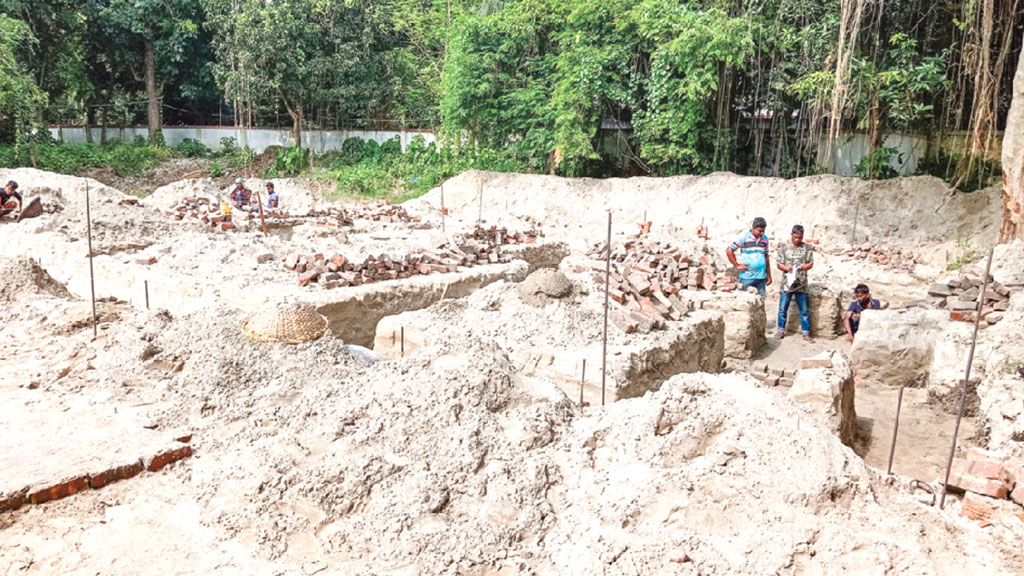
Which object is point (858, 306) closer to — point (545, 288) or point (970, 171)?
point (545, 288)

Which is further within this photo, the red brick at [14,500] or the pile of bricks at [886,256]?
the pile of bricks at [886,256]

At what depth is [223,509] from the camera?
2.91 meters

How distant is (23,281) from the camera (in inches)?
256

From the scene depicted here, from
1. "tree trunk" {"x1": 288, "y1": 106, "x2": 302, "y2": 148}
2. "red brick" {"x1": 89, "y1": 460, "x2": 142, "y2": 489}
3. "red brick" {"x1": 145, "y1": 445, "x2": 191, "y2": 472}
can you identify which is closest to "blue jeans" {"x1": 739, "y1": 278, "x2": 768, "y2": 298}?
Answer: "red brick" {"x1": 145, "y1": 445, "x2": 191, "y2": 472}

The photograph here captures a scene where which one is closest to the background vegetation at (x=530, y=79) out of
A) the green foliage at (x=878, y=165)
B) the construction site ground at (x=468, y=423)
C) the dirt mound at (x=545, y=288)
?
the green foliage at (x=878, y=165)

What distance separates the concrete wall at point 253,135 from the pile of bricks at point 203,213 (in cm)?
1198

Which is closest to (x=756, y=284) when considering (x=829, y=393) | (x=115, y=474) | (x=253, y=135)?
(x=829, y=393)

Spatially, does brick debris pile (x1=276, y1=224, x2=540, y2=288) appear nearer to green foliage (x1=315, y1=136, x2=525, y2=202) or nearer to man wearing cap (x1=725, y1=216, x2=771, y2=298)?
man wearing cap (x1=725, y1=216, x2=771, y2=298)

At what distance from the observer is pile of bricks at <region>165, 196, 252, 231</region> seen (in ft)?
33.7

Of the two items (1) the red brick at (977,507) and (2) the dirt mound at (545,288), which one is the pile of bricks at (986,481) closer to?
(1) the red brick at (977,507)

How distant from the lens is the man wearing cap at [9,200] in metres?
10.2

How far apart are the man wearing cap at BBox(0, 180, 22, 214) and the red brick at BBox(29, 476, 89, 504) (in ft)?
30.6

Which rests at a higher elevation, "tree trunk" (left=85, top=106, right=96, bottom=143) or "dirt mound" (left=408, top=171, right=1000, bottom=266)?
"tree trunk" (left=85, top=106, right=96, bottom=143)

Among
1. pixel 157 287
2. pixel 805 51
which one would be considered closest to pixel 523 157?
pixel 805 51
